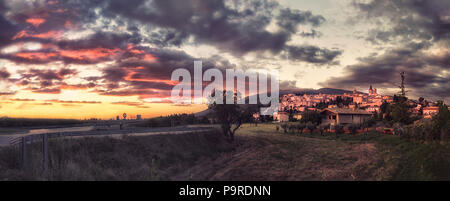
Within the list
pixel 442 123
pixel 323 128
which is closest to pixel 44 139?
pixel 442 123

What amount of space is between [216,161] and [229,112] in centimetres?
1295

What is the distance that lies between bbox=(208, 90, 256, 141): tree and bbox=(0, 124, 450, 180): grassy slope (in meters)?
4.97

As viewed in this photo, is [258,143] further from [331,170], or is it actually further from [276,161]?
[331,170]

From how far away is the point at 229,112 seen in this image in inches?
1773

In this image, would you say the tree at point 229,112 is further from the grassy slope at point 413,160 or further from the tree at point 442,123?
the tree at point 442,123

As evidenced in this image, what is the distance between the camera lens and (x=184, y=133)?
3975 centimetres

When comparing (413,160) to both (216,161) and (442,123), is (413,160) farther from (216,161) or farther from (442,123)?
(216,161)

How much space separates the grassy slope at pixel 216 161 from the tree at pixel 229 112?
4966 millimetres

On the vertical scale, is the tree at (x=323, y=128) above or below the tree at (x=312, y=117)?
below

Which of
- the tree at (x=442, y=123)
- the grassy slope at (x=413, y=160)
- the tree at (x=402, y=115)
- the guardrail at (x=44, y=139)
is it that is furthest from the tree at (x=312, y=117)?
the guardrail at (x=44, y=139)

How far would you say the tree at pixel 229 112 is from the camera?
44562mm
